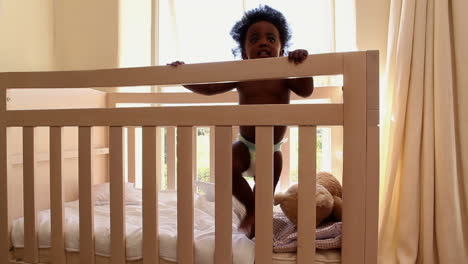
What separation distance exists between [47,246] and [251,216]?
0.59m

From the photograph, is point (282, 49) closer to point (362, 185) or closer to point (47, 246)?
point (362, 185)

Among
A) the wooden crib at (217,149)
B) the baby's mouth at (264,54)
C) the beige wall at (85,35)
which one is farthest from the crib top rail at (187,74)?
the beige wall at (85,35)

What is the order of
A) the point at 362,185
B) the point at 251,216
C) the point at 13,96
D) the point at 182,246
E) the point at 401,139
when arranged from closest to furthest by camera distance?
1. the point at 362,185
2. the point at 182,246
3. the point at 251,216
4. the point at 13,96
5. the point at 401,139

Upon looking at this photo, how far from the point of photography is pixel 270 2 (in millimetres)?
1676

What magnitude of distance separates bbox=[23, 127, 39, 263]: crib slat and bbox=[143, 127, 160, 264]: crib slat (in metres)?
0.34

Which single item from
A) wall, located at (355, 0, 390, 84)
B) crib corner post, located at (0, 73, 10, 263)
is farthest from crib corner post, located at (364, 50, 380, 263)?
crib corner post, located at (0, 73, 10, 263)

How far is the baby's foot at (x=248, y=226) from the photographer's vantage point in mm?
787

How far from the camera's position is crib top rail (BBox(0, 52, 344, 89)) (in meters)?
0.65

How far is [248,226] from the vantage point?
31.5 inches

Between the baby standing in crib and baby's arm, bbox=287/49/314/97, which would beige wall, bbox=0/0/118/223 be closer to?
the baby standing in crib

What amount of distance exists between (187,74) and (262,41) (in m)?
0.33

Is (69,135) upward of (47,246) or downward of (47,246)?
upward

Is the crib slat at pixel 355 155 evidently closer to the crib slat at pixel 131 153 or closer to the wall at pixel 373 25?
the wall at pixel 373 25

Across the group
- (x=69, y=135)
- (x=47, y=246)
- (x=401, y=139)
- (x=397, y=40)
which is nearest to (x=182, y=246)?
(x=47, y=246)
